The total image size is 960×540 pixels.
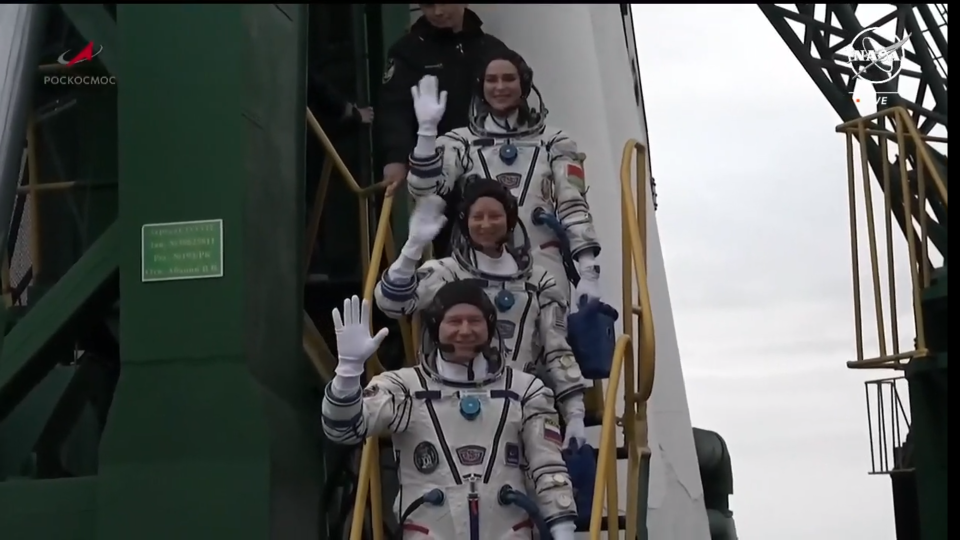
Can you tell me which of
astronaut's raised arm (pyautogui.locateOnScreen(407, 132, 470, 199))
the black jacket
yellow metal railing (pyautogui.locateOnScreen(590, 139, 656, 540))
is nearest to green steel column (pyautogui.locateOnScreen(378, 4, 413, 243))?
the black jacket

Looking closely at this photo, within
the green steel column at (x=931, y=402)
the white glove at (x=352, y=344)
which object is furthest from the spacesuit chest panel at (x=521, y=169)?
the green steel column at (x=931, y=402)

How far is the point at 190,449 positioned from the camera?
3814 mm

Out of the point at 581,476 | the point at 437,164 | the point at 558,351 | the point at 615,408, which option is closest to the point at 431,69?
the point at 437,164

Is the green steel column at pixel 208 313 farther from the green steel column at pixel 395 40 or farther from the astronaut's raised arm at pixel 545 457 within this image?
the green steel column at pixel 395 40

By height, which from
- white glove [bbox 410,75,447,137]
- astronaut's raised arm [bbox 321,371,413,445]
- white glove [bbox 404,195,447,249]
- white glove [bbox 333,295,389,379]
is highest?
white glove [bbox 410,75,447,137]

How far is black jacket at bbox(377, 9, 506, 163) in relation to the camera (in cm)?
489

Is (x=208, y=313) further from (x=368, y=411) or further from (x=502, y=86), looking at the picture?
(x=502, y=86)

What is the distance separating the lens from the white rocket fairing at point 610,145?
19.2 feet

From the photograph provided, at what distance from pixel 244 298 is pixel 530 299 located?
1021 millimetres

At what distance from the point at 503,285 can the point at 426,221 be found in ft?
1.34

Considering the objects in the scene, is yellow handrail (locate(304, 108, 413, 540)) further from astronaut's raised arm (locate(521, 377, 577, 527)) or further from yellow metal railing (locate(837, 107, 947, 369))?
yellow metal railing (locate(837, 107, 947, 369))

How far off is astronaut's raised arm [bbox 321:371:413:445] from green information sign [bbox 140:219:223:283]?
0.72 meters

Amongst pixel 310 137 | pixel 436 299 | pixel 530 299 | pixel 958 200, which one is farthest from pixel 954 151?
pixel 310 137

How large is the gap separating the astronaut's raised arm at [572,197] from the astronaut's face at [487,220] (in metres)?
0.45
